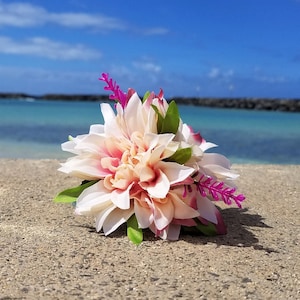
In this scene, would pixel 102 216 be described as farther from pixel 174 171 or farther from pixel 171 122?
pixel 171 122

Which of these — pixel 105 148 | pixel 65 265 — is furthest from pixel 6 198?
pixel 65 265

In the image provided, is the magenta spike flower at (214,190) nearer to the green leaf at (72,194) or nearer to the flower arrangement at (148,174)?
the flower arrangement at (148,174)

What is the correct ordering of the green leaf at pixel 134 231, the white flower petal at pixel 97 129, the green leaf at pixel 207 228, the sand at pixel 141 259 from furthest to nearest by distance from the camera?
1. the white flower petal at pixel 97 129
2. the green leaf at pixel 207 228
3. the green leaf at pixel 134 231
4. the sand at pixel 141 259

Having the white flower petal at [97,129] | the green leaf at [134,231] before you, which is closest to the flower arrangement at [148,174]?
the green leaf at [134,231]

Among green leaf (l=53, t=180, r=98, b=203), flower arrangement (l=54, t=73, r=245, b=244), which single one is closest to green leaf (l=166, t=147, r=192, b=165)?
flower arrangement (l=54, t=73, r=245, b=244)

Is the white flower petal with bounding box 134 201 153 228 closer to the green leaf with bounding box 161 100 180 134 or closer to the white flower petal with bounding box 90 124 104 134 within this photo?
the green leaf with bounding box 161 100 180 134

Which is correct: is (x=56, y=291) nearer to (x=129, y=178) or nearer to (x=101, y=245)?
(x=101, y=245)

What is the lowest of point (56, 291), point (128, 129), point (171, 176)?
point (56, 291)
